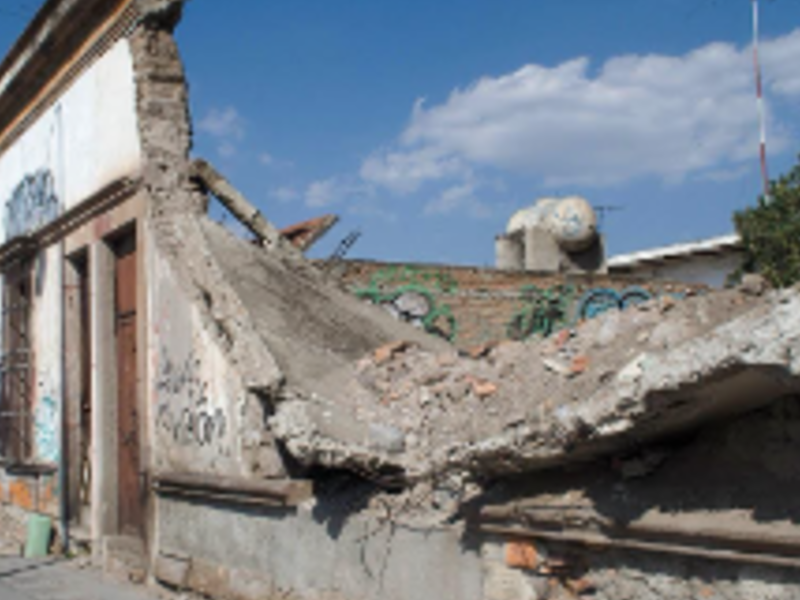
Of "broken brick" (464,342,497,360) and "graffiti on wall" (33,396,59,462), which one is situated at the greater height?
"broken brick" (464,342,497,360)

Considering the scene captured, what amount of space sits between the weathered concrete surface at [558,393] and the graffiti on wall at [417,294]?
9107 millimetres

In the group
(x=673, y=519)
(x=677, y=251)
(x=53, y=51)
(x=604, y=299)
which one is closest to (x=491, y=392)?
(x=673, y=519)

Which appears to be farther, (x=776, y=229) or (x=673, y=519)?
(x=776, y=229)

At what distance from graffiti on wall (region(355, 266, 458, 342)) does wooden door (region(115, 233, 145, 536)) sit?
647cm

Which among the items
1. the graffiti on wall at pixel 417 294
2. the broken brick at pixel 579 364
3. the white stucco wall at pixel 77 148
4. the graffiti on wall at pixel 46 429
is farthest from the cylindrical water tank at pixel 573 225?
the broken brick at pixel 579 364

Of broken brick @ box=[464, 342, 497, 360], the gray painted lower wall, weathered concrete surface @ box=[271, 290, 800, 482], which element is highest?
broken brick @ box=[464, 342, 497, 360]

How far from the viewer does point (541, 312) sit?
18.7 m

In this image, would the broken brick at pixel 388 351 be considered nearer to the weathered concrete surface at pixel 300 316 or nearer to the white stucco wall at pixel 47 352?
the weathered concrete surface at pixel 300 316

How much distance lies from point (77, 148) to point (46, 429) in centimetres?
344

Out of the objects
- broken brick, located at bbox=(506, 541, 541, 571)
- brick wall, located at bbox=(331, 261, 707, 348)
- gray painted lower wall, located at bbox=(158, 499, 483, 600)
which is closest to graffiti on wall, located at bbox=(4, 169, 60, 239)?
brick wall, located at bbox=(331, 261, 707, 348)

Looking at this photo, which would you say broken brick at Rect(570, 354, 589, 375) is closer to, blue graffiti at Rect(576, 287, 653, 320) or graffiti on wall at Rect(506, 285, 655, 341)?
graffiti on wall at Rect(506, 285, 655, 341)

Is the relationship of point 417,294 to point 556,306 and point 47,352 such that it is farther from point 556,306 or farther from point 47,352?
point 47,352

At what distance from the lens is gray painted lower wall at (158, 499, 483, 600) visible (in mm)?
5191

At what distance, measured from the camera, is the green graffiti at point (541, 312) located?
18250 mm
